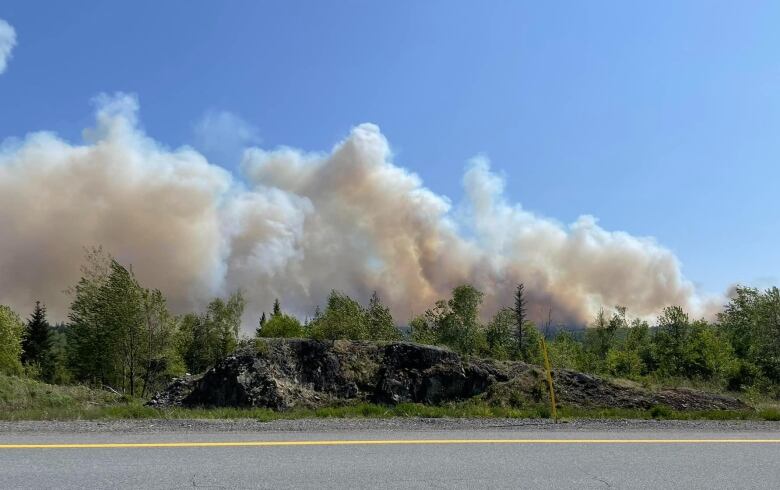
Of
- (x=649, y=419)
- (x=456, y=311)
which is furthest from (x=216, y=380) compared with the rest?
(x=456, y=311)

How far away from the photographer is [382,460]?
678cm

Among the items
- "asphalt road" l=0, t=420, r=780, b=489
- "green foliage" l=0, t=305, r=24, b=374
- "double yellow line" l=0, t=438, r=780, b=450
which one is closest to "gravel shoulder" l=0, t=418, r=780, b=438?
"asphalt road" l=0, t=420, r=780, b=489

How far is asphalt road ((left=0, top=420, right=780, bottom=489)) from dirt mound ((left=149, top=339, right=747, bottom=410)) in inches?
305

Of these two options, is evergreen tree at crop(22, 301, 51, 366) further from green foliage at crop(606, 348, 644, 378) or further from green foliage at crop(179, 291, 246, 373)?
green foliage at crop(606, 348, 644, 378)

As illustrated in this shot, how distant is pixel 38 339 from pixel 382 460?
273ft

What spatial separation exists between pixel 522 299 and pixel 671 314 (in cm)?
2663

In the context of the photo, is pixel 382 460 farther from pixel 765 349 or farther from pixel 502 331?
pixel 502 331

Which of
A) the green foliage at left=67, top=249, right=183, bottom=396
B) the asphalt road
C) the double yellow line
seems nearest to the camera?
the asphalt road

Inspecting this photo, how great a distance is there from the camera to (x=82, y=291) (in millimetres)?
39562

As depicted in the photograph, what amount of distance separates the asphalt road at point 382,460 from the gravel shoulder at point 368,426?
26 cm

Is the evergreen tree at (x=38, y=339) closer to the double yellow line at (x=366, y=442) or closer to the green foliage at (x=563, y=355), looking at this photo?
the green foliage at (x=563, y=355)

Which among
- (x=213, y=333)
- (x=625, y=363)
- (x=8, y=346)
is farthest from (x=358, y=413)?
(x=213, y=333)

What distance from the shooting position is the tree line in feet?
123

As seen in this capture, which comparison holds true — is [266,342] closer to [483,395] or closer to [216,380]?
[216,380]
